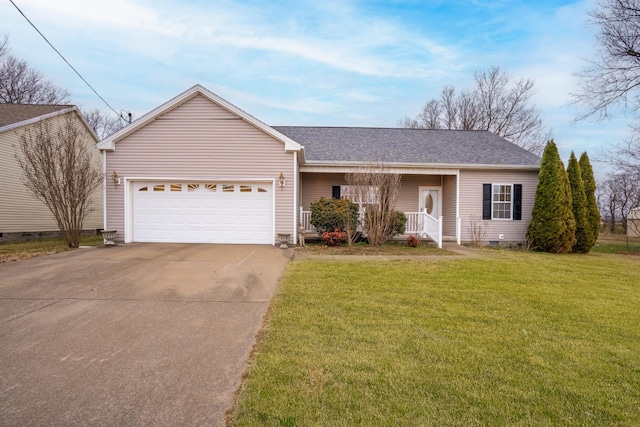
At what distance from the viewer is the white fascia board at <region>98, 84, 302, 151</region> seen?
10.8 meters

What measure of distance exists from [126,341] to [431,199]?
13284 mm

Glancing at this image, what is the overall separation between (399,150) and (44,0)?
13.7 meters

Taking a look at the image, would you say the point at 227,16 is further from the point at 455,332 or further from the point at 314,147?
the point at 455,332

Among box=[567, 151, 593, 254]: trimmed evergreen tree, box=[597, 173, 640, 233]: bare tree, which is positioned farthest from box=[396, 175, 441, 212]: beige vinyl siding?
box=[597, 173, 640, 233]: bare tree

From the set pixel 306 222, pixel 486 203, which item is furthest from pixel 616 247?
pixel 306 222

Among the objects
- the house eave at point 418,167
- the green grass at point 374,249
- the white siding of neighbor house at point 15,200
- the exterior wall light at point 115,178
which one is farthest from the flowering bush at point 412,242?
the white siding of neighbor house at point 15,200

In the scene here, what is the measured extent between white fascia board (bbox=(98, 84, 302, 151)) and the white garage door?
5.16 ft

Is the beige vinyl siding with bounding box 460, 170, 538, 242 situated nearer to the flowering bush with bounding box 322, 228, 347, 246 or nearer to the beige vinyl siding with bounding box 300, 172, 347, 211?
the beige vinyl siding with bounding box 300, 172, 347, 211

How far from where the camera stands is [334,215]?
11102 millimetres

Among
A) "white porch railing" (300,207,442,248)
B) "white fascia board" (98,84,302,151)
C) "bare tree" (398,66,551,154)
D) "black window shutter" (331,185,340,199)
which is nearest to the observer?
"white fascia board" (98,84,302,151)

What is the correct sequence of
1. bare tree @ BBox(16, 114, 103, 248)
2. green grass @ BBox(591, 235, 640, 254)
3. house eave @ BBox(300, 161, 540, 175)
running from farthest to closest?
green grass @ BBox(591, 235, 640, 254), house eave @ BBox(300, 161, 540, 175), bare tree @ BBox(16, 114, 103, 248)

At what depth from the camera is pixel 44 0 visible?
1052 centimetres

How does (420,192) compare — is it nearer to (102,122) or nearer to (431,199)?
(431,199)

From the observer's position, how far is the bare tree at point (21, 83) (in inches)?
922
